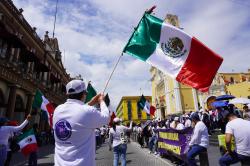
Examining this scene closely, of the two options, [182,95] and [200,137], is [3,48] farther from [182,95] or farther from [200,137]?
[182,95]

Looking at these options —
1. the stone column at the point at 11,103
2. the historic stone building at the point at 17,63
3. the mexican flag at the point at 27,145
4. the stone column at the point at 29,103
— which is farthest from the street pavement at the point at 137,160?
the stone column at the point at 29,103

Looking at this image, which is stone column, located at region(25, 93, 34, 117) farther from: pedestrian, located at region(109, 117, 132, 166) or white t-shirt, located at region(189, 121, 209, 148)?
white t-shirt, located at region(189, 121, 209, 148)

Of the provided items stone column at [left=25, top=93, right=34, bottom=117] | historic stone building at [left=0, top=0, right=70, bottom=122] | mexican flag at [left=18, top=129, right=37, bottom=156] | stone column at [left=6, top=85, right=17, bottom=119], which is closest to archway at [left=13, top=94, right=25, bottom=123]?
historic stone building at [left=0, top=0, right=70, bottom=122]

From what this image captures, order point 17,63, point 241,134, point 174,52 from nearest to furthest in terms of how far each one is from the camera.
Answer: point 241,134 < point 174,52 < point 17,63

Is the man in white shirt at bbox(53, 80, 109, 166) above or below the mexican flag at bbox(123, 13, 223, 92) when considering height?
below

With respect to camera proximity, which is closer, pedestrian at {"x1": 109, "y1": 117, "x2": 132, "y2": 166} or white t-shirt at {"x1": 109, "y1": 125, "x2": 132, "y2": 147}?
pedestrian at {"x1": 109, "y1": 117, "x2": 132, "y2": 166}

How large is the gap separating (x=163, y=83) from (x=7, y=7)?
43573 mm

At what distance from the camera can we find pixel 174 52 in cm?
555

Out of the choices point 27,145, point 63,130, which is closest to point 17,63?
point 27,145

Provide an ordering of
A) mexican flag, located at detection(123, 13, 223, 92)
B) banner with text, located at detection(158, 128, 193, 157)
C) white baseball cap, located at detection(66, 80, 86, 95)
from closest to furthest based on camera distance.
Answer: white baseball cap, located at detection(66, 80, 86, 95)
mexican flag, located at detection(123, 13, 223, 92)
banner with text, located at detection(158, 128, 193, 157)

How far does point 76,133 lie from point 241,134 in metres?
3.58

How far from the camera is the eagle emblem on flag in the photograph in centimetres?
541

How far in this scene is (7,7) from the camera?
55.8ft

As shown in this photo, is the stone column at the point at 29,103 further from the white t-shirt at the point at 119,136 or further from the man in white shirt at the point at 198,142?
the man in white shirt at the point at 198,142
